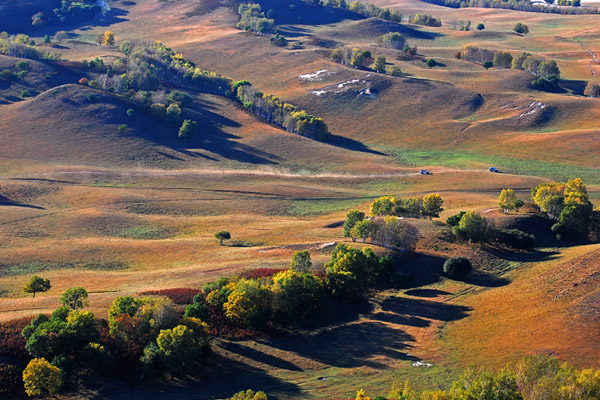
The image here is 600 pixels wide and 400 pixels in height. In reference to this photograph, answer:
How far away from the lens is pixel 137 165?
492ft

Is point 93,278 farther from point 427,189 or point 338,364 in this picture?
point 427,189

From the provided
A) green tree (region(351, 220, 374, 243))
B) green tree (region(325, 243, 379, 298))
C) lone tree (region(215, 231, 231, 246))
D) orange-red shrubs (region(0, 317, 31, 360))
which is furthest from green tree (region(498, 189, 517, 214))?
orange-red shrubs (region(0, 317, 31, 360))

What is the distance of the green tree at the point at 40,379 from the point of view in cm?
5375

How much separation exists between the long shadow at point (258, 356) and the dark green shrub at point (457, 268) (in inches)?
1125

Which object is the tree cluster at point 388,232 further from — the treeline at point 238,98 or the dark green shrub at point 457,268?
the treeline at point 238,98

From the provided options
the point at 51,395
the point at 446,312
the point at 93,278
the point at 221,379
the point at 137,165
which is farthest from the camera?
the point at 137,165

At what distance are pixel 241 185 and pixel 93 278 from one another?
59.2 metres

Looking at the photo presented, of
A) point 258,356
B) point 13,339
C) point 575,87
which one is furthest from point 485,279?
point 575,87

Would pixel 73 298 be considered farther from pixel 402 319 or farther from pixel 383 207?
pixel 383 207

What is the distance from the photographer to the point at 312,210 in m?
122

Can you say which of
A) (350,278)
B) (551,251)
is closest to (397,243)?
(350,278)

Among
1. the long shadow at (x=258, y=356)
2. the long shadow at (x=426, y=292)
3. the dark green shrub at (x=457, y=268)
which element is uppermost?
the dark green shrub at (x=457, y=268)

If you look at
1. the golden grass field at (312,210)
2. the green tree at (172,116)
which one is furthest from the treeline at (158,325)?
the green tree at (172,116)

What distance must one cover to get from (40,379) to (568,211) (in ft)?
241
